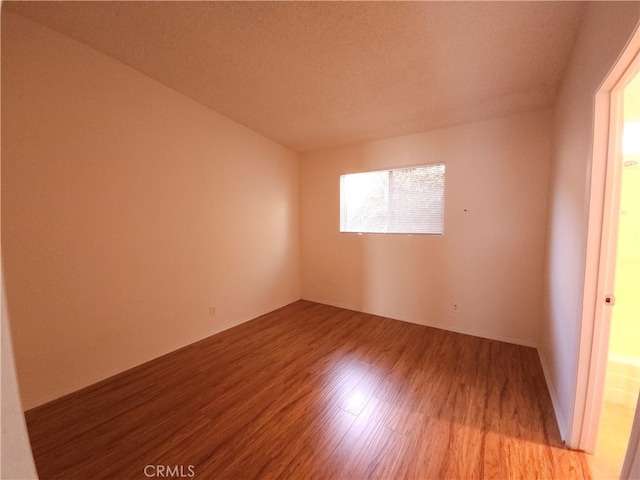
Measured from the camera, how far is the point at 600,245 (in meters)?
1.28

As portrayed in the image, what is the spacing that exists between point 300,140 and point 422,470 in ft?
12.0

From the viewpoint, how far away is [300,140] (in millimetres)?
3594

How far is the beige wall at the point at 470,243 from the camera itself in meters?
2.50

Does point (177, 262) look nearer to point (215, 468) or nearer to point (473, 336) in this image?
point (215, 468)

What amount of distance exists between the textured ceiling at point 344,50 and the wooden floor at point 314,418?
8.28 ft

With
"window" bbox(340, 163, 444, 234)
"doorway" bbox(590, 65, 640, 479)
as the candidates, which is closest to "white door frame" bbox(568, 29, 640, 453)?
"doorway" bbox(590, 65, 640, 479)

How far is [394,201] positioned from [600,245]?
86.6 inches

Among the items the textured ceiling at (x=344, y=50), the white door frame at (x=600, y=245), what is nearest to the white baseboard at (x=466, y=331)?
the white door frame at (x=600, y=245)

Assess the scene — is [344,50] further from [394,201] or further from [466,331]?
[466,331]

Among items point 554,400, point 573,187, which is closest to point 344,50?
point 573,187

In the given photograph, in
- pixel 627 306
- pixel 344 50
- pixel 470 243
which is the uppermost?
pixel 344 50

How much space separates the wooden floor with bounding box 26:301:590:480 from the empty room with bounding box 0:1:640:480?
0.02 meters

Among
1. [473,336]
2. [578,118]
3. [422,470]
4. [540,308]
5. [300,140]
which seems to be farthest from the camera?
[300,140]

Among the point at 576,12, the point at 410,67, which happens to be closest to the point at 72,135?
the point at 410,67
